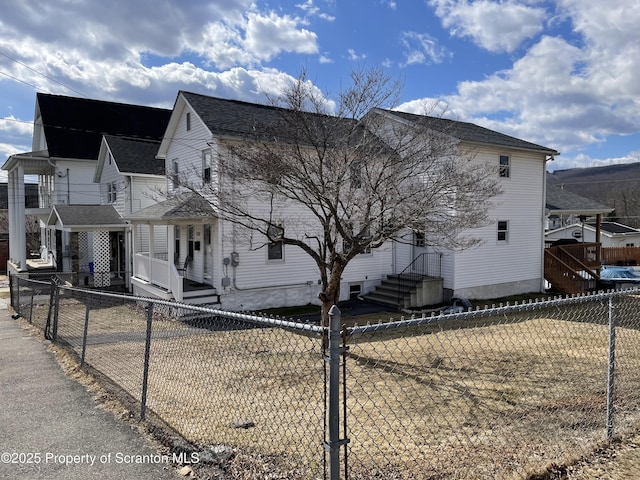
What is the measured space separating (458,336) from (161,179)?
16153 mm

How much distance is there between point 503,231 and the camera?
1739 cm

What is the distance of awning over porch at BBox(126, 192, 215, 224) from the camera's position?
12.7 m

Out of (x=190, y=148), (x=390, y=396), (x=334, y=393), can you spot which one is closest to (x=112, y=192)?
(x=190, y=148)

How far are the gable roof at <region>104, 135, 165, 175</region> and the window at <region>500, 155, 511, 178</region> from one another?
13854 mm

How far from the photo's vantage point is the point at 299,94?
951 centimetres

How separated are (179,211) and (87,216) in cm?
868

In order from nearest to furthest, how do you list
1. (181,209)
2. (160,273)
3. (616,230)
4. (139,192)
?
(181,209), (160,273), (139,192), (616,230)

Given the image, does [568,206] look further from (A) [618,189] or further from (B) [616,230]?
(A) [618,189]

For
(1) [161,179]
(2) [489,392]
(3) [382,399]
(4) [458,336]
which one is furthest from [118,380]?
(1) [161,179]

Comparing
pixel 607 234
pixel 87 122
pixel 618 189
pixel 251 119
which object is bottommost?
pixel 607 234

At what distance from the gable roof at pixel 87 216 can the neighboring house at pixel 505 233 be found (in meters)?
12.8

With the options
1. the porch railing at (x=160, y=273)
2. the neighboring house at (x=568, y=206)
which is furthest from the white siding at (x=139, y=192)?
the neighboring house at (x=568, y=206)

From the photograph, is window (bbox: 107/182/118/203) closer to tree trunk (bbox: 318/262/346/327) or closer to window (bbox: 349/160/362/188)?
window (bbox: 349/160/362/188)

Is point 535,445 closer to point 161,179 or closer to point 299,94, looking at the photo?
point 299,94
